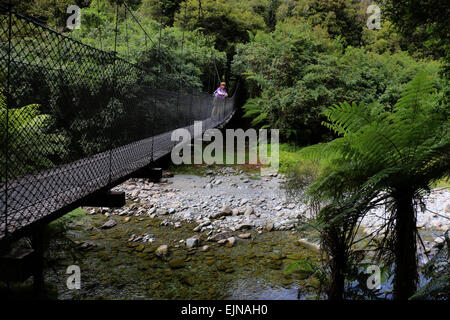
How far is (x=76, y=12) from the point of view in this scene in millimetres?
8266

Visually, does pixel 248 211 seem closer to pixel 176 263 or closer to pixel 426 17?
pixel 176 263

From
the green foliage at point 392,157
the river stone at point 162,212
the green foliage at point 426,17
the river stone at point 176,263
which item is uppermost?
the green foliage at point 426,17

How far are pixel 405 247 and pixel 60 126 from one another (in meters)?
2.64

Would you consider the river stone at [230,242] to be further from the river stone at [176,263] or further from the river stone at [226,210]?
the river stone at [226,210]

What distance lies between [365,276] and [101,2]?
1223 centimetres

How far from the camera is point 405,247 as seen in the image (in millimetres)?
1768

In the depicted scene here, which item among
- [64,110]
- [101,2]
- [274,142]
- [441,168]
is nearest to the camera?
[441,168]

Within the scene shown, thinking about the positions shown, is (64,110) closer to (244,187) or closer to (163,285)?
(163,285)

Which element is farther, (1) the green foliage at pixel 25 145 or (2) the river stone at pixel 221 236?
(2) the river stone at pixel 221 236

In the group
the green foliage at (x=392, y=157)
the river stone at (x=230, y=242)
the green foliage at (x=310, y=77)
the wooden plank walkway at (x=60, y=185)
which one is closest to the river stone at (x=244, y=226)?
the river stone at (x=230, y=242)

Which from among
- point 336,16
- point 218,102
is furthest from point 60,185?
point 336,16

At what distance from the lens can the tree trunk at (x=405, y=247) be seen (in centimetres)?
176

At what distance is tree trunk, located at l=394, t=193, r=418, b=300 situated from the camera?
1.76 metres

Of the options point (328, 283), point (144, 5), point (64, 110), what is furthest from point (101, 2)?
point (328, 283)
